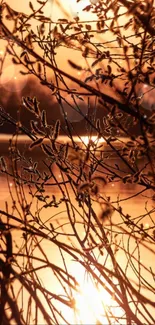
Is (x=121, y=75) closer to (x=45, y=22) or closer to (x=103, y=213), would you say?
(x=45, y=22)

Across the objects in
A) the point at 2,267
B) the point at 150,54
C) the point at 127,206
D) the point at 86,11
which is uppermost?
the point at 127,206

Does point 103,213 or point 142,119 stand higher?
point 142,119

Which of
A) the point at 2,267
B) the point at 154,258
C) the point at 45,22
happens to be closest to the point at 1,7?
the point at 45,22

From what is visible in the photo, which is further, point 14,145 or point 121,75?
point 121,75

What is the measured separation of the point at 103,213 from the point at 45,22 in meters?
1.54

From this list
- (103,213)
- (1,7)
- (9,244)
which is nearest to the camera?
(103,213)

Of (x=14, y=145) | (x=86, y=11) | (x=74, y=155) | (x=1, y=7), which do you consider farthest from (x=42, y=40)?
(x=74, y=155)

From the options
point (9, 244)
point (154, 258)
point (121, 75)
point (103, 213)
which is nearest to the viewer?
point (103, 213)

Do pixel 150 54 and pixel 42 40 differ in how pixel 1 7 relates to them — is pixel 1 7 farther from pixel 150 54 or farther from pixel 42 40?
pixel 150 54

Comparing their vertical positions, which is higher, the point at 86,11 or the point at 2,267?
the point at 86,11

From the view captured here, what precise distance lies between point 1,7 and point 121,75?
80 cm

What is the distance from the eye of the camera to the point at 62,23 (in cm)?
308

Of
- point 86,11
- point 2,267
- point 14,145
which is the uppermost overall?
point 86,11

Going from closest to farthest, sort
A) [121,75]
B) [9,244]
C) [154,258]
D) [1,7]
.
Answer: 1. [9,244]
2. [1,7]
3. [121,75]
4. [154,258]
